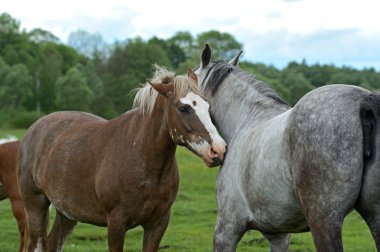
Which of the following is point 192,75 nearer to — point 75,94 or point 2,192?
point 2,192

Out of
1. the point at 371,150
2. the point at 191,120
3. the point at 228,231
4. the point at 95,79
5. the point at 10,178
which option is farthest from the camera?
the point at 95,79

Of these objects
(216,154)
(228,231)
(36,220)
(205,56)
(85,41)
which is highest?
(205,56)

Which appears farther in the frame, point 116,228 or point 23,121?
point 23,121

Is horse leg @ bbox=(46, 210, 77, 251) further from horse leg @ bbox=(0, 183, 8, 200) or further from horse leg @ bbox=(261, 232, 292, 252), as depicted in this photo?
horse leg @ bbox=(0, 183, 8, 200)

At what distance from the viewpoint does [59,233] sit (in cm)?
697

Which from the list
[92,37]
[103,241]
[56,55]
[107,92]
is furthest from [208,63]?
[92,37]

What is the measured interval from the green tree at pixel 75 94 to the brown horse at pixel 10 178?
5292cm

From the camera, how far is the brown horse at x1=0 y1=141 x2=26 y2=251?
8.90 m

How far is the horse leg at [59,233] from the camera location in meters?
6.91

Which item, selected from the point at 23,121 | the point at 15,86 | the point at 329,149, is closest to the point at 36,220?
the point at 329,149

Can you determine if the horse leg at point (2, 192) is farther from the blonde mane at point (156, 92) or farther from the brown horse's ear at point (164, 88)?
the brown horse's ear at point (164, 88)

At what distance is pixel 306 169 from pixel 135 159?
219 centimetres

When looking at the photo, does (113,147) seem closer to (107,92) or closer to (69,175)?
(69,175)

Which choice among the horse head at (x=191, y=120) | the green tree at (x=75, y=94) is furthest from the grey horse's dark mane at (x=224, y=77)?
the green tree at (x=75, y=94)
